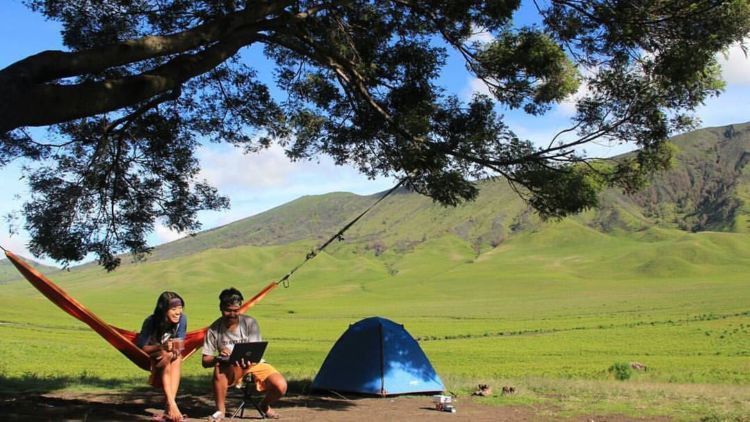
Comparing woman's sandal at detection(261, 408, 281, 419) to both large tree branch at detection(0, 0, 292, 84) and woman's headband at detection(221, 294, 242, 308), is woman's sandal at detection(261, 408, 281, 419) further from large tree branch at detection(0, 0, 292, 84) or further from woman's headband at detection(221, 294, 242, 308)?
large tree branch at detection(0, 0, 292, 84)

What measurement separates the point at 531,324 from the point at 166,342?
2025 inches

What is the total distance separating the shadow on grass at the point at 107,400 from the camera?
273 inches

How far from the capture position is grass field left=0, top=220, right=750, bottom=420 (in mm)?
10500

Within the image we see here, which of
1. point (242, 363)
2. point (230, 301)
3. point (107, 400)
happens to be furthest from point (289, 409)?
point (107, 400)

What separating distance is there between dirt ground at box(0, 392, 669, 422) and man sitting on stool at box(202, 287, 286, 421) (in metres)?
0.45

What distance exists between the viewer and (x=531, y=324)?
5516 cm

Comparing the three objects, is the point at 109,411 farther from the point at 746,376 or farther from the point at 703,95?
the point at 746,376

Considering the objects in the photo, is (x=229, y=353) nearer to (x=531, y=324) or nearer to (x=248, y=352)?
(x=248, y=352)

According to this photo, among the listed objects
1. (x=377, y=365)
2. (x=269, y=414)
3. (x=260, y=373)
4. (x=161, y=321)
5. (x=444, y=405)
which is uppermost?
(x=161, y=321)

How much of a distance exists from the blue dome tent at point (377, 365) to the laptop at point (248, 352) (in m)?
3.01

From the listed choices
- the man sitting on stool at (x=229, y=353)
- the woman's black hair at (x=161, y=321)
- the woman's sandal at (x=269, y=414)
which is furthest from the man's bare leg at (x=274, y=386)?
the woman's black hair at (x=161, y=321)

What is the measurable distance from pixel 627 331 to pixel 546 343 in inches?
354

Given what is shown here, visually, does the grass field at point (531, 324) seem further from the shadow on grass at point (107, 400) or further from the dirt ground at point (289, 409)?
the dirt ground at point (289, 409)

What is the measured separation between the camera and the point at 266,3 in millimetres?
7098
